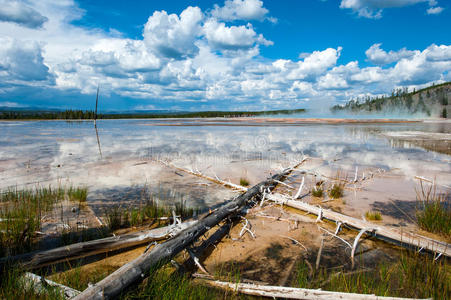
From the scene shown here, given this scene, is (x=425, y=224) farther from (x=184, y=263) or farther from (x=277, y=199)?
(x=184, y=263)

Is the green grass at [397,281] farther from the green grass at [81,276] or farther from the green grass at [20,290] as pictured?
the green grass at [20,290]

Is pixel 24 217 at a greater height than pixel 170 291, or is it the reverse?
pixel 24 217

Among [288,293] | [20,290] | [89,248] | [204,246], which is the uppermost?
[20,290]

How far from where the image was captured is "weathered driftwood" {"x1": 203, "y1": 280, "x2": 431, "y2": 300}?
288 centimetres

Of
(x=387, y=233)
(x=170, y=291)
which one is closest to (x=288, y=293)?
(x=170, y=291)

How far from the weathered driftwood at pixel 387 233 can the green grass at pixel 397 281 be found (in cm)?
32

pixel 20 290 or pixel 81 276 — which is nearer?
pixel 20 290

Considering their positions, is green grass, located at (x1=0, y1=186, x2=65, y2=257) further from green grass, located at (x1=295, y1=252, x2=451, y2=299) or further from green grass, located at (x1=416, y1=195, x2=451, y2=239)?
green grass, located at (x1=416, y1=195, x2=451, y2=239)

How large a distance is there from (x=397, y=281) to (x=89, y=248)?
466 centimetres

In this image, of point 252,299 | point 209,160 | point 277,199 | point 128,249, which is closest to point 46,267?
point 128,249

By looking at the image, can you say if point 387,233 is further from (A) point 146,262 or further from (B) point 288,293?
(A) point 146,262

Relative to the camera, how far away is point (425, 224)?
517 centimetres

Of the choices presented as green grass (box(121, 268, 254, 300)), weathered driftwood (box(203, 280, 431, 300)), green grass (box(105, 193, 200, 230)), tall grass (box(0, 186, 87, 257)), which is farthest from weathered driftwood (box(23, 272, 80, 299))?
green grass (box(105, 193, 200, 230))

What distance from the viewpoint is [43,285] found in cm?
294
